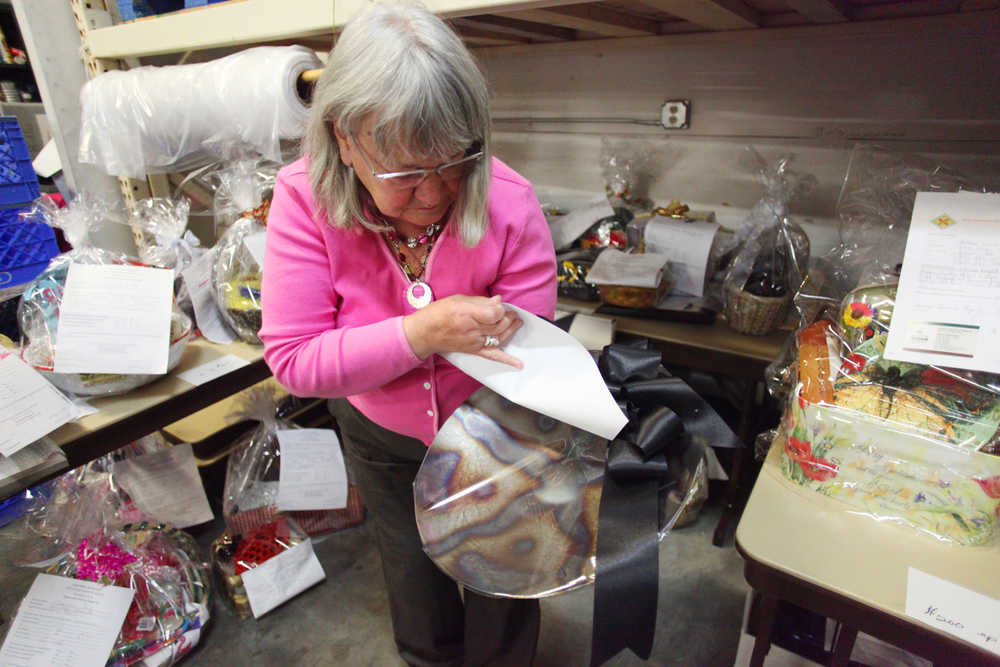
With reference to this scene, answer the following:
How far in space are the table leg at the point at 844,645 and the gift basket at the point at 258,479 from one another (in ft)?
3.93

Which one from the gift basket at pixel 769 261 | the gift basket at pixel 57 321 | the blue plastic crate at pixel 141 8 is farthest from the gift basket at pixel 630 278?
the blue plastic crate at pixel 141 8

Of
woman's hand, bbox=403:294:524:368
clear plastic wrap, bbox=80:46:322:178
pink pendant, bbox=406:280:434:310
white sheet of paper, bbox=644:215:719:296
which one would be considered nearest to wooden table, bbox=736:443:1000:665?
woman's hand, bbox=403:294:524:368

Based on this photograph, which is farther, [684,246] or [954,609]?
[684,246]

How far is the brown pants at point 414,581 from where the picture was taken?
0.97 m

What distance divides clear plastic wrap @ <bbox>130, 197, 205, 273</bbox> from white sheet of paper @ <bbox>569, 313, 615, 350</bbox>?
0.95 m

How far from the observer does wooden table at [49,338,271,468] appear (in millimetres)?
922

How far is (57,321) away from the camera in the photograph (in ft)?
3.20

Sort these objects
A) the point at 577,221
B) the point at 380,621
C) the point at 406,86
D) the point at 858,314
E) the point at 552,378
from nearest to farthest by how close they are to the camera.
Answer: the point at 406,86 → the point at 552,378 → the point at 858,314 → the point at 380,621 → the point at 577,221

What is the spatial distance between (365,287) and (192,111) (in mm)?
907

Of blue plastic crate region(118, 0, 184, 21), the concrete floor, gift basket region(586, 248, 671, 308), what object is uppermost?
blue plastic crate region(118, 0, 184, 21)

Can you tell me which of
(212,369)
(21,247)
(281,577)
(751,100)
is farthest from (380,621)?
(21,247)

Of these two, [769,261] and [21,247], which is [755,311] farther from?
[21,247]

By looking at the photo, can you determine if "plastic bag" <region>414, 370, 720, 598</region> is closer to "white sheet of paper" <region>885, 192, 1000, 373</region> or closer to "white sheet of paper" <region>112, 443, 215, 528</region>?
"white sheet of paper" <region>885, 192, 1000, 373</region>

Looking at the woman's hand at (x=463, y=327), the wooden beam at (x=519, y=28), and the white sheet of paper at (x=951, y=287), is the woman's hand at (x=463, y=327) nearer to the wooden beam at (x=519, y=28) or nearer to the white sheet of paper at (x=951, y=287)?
the white sheet of paper at (x=951, y=287)
